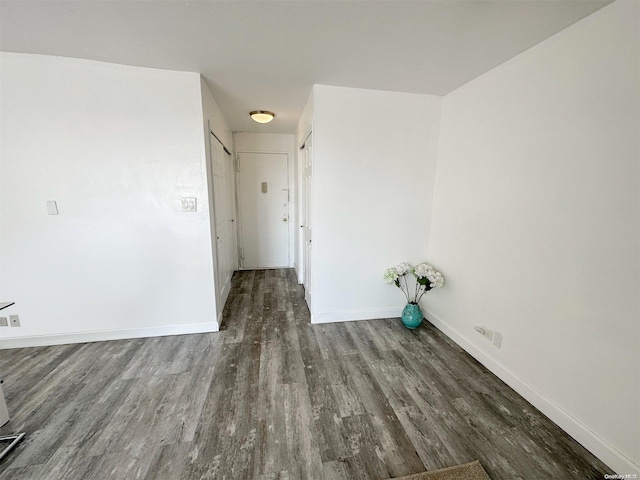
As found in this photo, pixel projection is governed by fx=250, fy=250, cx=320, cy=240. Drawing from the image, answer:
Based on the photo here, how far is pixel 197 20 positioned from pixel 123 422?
2.45 meters

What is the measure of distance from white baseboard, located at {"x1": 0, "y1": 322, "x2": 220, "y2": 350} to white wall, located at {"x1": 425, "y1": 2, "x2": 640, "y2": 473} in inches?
102

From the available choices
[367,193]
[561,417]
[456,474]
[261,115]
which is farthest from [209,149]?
[561,417]

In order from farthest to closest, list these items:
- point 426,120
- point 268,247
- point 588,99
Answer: point 268,247, point 426,120, point 588,99

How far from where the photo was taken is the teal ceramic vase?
8.55 ft

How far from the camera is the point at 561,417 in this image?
152cm

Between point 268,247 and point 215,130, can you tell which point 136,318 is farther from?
point 268,247

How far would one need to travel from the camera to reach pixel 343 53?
180cm

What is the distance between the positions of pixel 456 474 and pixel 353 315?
1.64 m

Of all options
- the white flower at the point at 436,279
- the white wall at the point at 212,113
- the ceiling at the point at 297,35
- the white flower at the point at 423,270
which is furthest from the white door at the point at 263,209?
the white flower at the point at 436,279

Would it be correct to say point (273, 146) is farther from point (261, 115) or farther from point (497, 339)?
point (497, 339)

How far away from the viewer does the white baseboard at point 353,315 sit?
2744 millimetres

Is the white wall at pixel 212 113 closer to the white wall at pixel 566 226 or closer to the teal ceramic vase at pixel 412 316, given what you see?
→ the white wall at pixel 566 226

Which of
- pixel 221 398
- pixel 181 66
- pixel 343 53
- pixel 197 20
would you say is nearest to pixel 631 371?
pixel 221 398

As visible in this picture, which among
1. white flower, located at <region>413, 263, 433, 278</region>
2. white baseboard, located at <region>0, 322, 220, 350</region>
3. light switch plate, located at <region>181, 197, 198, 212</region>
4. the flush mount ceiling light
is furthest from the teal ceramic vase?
the flush mount ceiling light
